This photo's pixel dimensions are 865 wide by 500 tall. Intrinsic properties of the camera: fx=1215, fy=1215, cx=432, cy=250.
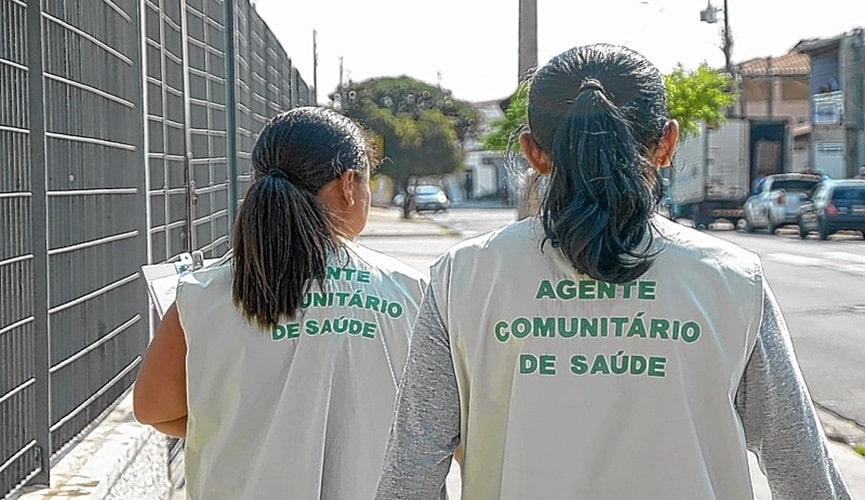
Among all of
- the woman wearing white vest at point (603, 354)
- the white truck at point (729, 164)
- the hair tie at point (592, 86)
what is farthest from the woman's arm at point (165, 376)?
the white truck at point (729, 164)

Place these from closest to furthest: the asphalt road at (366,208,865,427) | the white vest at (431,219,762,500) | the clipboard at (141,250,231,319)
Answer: the white vest at (431,219,762,500) < the clipboard at (141,250,231,319) < the asphalt road at (366,208,865,427)

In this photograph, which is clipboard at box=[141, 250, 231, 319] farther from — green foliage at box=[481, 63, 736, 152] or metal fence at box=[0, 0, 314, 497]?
green foliage at box=[481, 63, 736, 152]

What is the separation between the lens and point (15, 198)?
3771 mm

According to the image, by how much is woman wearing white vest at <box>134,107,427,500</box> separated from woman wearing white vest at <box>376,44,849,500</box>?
1.92 ft

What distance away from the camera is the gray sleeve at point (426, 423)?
7.02 feet

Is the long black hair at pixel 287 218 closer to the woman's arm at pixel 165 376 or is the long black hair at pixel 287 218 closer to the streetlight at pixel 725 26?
the woman's arm at pixel 165 376

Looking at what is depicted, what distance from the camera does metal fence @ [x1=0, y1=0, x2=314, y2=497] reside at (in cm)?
381

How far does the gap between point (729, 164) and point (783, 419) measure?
3658 cm

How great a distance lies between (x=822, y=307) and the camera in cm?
1523

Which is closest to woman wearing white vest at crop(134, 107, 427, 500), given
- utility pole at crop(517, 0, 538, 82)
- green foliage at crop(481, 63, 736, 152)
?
green foliage at crop(481, 63, 736, 152)

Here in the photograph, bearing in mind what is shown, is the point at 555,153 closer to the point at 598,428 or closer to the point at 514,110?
the point at 598,428

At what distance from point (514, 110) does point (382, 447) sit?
552 cm

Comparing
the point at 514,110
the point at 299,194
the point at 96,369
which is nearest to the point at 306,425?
the point at 299,194

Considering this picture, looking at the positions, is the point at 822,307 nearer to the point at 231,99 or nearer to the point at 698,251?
the point at 231,99
